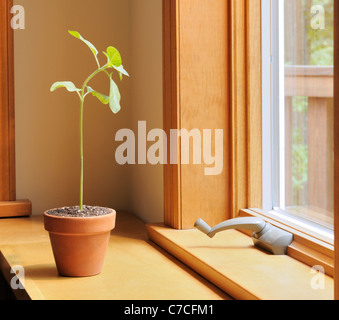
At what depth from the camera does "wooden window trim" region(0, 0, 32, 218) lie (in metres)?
2.11

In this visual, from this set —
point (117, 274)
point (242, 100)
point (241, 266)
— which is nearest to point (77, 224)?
point (117, 274)

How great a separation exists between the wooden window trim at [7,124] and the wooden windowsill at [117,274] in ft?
0.80

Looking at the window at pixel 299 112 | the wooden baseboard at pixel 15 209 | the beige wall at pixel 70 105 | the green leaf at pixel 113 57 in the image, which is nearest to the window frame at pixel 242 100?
the window at pixel 299 112

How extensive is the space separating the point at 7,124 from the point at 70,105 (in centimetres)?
25

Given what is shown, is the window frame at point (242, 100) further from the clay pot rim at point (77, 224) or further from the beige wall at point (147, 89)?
the clay pot rim at point (77, 224)

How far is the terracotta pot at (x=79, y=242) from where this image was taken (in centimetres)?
133

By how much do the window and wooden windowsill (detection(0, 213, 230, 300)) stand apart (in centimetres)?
36

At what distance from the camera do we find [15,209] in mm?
2100

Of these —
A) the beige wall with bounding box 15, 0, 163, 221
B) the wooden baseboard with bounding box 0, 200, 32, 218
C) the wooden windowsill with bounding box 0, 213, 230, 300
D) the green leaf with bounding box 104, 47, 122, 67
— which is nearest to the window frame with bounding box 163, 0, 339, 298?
the wooden windowsill with bounding box 0, 213, 230, 300

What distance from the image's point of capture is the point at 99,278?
4.48ft

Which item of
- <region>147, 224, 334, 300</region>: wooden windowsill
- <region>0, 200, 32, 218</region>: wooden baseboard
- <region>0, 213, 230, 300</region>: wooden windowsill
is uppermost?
<region>0, 200, 32, 218</region>: wooden baseboard

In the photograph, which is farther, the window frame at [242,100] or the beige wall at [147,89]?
the beige wall at [147,89]

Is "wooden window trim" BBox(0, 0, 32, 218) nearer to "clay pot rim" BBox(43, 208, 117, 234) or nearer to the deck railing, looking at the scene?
"clay pot rim" BBox(43, 208, 117, 234)
